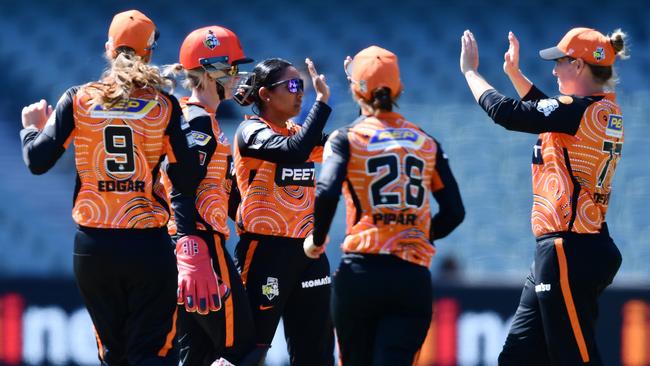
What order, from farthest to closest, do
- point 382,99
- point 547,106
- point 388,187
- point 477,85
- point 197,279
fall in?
point 477,85 < point 547,106 < point 197,279 < point 382,99 < point 388,187

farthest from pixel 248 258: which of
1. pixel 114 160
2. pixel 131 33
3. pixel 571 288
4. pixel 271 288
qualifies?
pixel 571 288

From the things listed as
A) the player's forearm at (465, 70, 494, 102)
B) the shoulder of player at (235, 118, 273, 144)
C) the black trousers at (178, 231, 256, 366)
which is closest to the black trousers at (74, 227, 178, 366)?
the black trousers at (178, 231, 256, 366)

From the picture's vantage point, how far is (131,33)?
15.0 feet

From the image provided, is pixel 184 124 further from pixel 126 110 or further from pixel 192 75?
pixel 192 75

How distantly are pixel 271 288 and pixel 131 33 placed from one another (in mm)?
1286

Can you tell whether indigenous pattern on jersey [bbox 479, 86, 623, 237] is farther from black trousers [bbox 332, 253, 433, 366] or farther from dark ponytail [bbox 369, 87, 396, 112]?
black trousers [bbox 332, 253, 433, 366]

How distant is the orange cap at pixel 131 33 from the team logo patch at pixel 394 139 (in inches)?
42.2

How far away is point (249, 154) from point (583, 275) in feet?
5.04

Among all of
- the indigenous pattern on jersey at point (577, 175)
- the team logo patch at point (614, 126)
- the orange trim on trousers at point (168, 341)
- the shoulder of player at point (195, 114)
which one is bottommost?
the orange trim on trousers at point (168, 341)

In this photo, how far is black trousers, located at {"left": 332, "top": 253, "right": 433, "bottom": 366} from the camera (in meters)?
4.16

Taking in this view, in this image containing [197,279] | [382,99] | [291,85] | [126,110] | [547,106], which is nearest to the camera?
[382,99]

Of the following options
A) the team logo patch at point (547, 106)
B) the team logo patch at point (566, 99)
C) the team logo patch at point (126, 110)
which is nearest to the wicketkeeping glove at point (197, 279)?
the team logo patch at point (126, 110)

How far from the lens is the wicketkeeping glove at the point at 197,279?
4727 mm

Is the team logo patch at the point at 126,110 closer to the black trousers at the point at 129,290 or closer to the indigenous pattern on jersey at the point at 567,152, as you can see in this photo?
the black trousers at the point at 129,290
